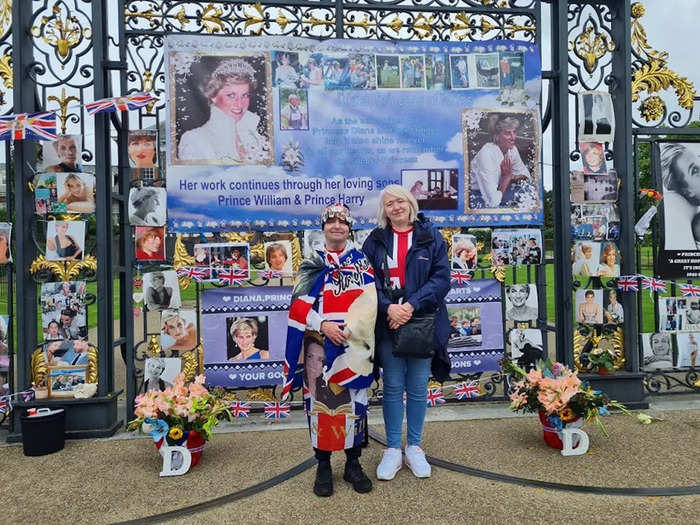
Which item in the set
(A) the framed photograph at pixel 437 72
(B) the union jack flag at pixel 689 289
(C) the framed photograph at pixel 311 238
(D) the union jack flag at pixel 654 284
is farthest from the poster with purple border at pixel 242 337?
(B) the union jack flag at pixel 689 289

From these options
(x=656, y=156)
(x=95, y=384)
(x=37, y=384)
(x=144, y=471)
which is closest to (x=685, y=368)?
(x=656, y=156)

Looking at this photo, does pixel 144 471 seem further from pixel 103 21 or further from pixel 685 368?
pixel 685 368

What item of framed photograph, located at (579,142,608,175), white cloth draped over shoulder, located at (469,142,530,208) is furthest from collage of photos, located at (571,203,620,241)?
white cloth draped over shoulder, located at (469,142,530,208)

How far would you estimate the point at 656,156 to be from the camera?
5125mm

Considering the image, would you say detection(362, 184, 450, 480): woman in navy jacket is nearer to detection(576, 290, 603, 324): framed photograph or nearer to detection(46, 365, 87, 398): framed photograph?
detection(576, 290, 603, 324): framed photograph

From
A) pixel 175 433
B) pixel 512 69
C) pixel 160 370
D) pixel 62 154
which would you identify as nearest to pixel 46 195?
pixel 62 154

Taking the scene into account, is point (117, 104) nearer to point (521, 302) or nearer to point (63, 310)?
point (63, 310)

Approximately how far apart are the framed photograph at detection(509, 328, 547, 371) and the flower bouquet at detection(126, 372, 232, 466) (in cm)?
289

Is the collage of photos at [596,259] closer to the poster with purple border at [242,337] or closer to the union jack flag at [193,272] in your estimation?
the poster with purple border at [242,337]

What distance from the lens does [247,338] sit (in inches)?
186

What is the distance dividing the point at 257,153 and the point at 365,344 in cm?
228

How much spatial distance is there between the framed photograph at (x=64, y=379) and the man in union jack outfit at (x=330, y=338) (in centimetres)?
231

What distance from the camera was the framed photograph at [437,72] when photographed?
15.9 feet

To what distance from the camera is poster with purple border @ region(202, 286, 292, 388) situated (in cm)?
470
